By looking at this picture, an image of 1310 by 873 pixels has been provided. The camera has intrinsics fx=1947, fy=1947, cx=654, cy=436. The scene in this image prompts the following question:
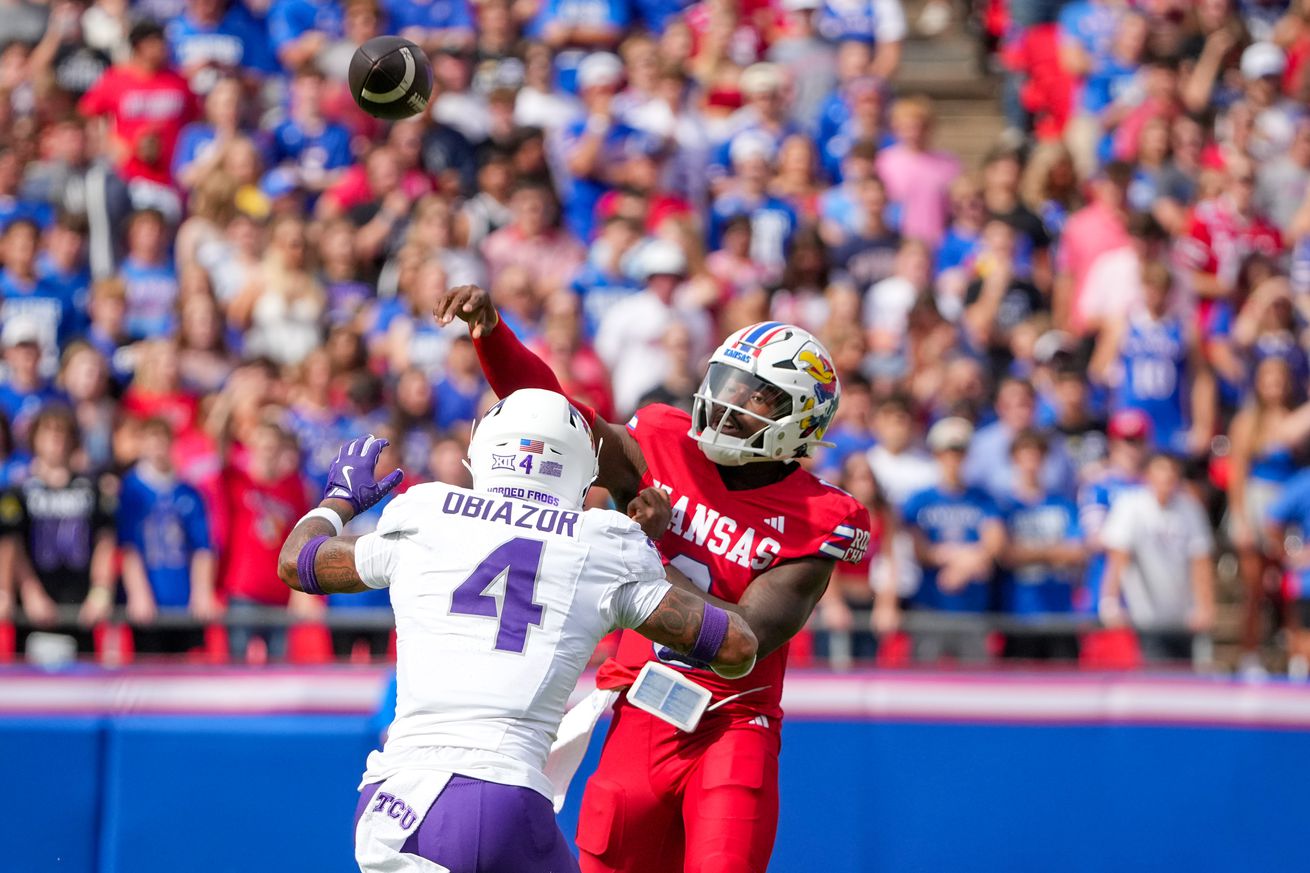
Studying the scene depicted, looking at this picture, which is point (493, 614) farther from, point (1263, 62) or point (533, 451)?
point (1263, 62)

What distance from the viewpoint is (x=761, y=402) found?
5832 mm

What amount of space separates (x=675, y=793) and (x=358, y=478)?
4.36 feet

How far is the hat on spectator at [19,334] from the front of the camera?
10.6m

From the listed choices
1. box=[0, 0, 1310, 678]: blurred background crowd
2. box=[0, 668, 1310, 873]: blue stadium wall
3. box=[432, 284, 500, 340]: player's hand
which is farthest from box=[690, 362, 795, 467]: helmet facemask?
box=[0, 0, 1310, 678]: blurred background crowd

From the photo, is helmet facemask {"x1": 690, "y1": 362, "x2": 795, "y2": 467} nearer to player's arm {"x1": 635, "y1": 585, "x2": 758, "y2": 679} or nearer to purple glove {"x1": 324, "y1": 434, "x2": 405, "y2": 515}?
player's arm {"x1": 635, "y1": 585, "x2": 758, "y2": 679}

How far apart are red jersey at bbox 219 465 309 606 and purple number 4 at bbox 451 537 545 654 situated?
5393mm

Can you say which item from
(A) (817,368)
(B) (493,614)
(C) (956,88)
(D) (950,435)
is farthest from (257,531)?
(C) (956,88)

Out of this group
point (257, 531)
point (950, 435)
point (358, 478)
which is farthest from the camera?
point (950, 435)

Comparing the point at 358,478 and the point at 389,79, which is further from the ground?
the point at 389,79

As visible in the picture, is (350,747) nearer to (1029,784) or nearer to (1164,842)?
(1029,784)

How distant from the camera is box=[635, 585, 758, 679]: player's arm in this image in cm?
502

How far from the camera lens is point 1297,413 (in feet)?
36.8

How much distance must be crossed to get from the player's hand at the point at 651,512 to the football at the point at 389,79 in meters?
1.75

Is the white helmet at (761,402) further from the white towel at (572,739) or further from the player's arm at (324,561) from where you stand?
the player's arm at (324,561)
